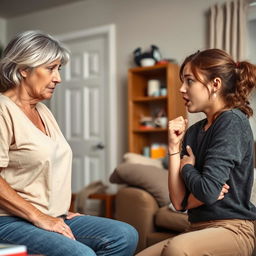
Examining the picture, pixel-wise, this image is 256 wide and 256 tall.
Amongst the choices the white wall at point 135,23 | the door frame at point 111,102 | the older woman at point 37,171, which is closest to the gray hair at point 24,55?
the older woman at point 37,171

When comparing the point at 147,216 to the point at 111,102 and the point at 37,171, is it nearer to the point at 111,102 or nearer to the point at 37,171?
the point at 37,171

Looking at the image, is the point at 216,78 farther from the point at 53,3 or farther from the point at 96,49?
the point at 53,3

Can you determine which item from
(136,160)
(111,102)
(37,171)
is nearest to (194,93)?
(37,171)

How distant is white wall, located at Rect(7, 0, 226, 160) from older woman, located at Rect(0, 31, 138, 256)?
8.84 feet

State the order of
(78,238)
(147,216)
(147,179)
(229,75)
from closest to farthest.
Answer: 1. (229,75)
2. (78,238)
3. (147,216)
4. (147,179)

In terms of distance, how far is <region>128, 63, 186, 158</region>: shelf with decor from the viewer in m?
3.99

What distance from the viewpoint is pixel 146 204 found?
9.46ft

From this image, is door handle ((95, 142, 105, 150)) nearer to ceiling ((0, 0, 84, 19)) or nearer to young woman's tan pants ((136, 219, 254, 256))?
ceiling ((0, 0, 84, 19))

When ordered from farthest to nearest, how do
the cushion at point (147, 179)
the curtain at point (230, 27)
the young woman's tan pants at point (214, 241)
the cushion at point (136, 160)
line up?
the curtain at point (230, 27)
the cushion at point (136, 160)
the cushion at point (147, 179)
the young woman's tan pants at point (214, 241)

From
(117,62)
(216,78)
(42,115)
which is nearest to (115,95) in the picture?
(117,62)

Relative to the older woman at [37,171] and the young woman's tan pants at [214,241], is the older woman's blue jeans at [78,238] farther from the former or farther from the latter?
the young woman's tan pants at [214,241]

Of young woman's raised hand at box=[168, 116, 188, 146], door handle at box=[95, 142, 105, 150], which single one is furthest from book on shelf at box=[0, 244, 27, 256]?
door handle at box=[95, 142, 105, 150]

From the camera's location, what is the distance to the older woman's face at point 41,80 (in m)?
1.66

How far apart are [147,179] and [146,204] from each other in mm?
179
